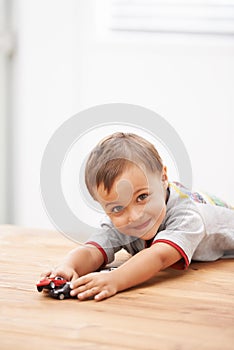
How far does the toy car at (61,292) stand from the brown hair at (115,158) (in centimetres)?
21

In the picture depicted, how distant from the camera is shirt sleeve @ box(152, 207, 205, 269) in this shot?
4.26 feet

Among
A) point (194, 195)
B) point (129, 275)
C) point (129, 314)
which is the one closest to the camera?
point (129, 314)

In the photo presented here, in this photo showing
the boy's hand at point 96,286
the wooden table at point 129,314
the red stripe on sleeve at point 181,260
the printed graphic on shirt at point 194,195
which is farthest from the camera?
the printed graphic on shirt at point 194,195

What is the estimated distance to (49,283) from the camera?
116 cm

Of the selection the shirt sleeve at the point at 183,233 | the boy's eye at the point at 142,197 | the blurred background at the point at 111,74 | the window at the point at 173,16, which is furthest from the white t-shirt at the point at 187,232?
the window at the point at 173,16

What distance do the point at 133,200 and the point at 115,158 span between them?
9cm

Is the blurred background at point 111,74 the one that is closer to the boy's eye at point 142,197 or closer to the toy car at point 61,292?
the boy's eye at point 142,197

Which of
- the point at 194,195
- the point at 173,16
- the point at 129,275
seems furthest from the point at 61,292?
the point at 173,16

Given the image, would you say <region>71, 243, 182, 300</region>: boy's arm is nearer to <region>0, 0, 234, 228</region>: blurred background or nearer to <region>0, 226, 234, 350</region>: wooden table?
<region>0, 226, 234, 350</region>: wooden table

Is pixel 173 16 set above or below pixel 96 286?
above

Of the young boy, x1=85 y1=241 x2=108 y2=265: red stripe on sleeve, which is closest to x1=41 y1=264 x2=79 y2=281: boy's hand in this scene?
the young boy

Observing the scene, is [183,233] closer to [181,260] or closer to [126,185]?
[181,260]

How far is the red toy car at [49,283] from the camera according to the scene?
116cm

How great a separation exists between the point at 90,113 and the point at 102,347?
56 cm
